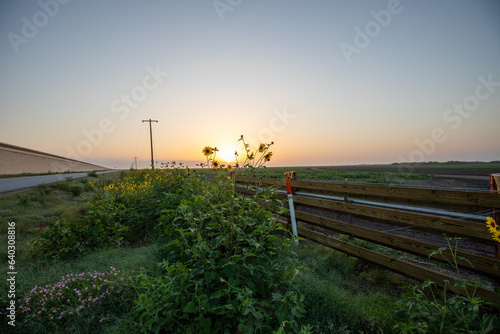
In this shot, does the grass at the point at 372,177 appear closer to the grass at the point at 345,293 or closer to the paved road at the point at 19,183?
the grass at the point at 345,293

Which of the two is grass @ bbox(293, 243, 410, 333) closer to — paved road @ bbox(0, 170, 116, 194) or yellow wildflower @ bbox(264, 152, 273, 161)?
yellow wildflower @ bbox(264, 152, 273, 161)

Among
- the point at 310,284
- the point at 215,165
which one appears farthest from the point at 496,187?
the point at 215,165

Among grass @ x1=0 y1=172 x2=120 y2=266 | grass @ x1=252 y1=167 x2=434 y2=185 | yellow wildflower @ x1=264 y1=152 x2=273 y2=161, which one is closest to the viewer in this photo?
yellow wildflower @ x1=264 y1=152 x2=273 y2=161

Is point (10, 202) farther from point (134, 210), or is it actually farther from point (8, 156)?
point (8, 156)

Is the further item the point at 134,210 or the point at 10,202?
the point at 10,202

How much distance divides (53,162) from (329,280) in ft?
103

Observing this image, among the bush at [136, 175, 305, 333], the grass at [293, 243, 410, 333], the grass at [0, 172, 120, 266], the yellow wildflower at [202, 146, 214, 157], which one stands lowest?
the grass at [293, 243, 410, 333]

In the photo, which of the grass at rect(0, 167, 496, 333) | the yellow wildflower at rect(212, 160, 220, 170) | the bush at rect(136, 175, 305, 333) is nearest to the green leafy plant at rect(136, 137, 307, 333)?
the bush at rect(136, 175, 305, 333)

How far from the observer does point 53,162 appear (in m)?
25.3

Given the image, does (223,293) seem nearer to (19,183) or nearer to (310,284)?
(310,284)

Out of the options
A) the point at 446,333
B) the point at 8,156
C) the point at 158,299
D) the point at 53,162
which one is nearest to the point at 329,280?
the point at 446,333

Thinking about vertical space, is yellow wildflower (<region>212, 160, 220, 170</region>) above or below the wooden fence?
above

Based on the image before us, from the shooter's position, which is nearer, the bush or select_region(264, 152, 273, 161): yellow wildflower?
the bush

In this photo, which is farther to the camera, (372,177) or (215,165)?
(372,177)
